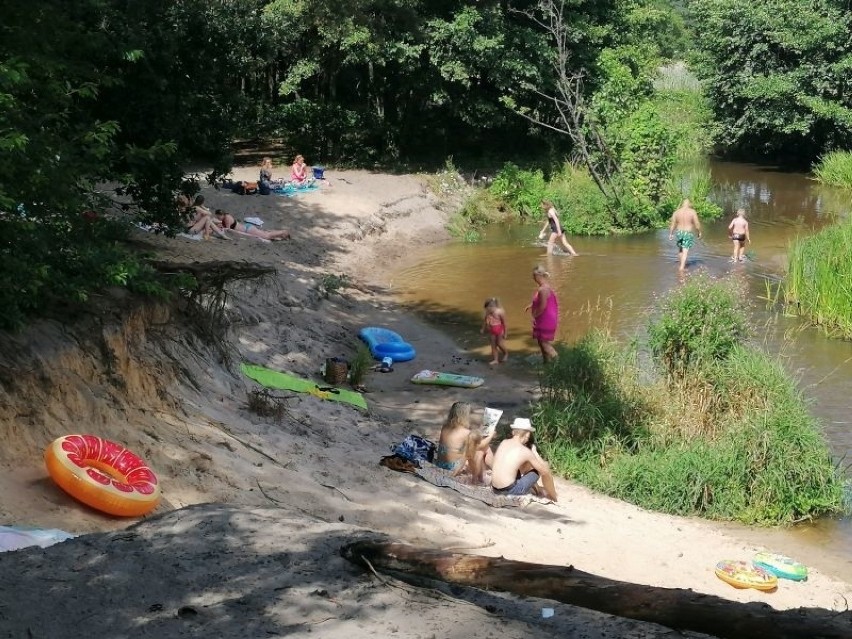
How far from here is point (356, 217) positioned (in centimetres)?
2372

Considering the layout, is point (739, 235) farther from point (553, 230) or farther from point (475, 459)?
point (475, 459)

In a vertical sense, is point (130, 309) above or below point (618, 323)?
above

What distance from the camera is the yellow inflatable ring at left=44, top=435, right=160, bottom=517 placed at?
6.74 m

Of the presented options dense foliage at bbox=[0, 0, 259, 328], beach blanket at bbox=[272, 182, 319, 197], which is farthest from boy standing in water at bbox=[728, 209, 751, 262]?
dense foliage at bbox=[0, 0, 259, 328]

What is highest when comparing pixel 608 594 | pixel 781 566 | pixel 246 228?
pixel 608 594

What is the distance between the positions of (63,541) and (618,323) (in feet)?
40.3

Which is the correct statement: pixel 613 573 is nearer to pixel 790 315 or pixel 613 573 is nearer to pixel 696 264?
Result: pixel 790 315

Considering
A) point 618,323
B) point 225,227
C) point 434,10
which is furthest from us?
point 434,10

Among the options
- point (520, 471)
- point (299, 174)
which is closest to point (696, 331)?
point (520, 471)

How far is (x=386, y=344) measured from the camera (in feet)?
50.8

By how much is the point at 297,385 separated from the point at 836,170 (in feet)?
81.7

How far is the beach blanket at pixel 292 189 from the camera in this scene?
24219 millimetres

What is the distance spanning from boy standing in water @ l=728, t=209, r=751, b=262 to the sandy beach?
7.87 meters

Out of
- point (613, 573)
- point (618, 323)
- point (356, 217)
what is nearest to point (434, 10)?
point (356, 217)
